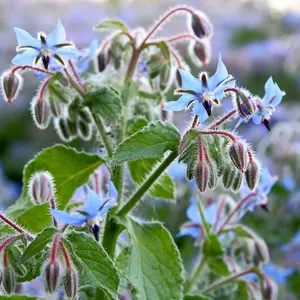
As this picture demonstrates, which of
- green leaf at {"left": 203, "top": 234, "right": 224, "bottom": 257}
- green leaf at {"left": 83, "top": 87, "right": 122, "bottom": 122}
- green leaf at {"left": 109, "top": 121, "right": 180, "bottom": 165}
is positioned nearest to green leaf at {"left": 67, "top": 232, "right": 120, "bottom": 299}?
green leaf at {"left": 109, "top": 121, "right": 180, "bottom": 165}

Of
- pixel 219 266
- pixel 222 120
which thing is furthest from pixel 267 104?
pixel 219 266

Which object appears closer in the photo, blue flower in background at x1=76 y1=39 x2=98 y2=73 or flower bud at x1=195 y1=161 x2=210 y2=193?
flower bud at x1=195 y1=161 x2=210 y2=193

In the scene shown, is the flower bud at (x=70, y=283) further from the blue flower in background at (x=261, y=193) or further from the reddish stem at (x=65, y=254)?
the blue flower in background at (x=261, y=193)

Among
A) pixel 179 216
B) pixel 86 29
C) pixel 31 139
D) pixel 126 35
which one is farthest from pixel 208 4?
pixel 126 35

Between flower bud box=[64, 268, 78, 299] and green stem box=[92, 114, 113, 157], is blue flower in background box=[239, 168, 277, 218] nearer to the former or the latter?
green stem box=[92, 114, 113, 157]

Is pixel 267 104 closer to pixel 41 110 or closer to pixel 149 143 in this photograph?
pixel 149 143

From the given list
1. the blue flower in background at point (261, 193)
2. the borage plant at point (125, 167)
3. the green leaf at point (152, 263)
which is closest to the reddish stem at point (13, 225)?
the borage plant at point (125, 167)

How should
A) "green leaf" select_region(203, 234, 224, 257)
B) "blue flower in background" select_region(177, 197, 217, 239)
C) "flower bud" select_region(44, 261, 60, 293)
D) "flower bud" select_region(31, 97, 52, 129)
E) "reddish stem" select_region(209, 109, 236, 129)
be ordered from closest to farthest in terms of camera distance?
"flower bud" select_region(44, 261, 60, 293), "reddish stem" select_region(209, 109, 236, 129), "flower bud" select_region(31, 97, 52, 129), "green leaf" select_region(203, 234, 224, 257), "blue flower in background" select_region(177, 197, 217, 239)
